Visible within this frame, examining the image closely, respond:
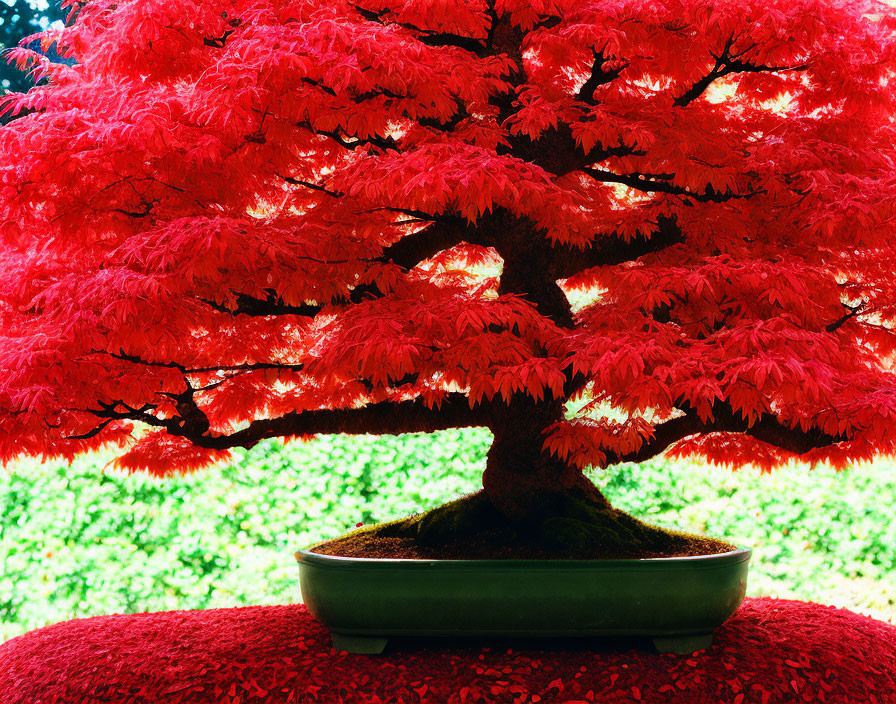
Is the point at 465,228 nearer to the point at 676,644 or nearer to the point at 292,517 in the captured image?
the point at 676,644

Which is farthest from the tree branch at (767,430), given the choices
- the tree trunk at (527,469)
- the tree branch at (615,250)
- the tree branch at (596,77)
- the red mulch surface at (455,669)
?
the tree branch at (596,77)

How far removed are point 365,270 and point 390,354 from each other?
49 centimetres

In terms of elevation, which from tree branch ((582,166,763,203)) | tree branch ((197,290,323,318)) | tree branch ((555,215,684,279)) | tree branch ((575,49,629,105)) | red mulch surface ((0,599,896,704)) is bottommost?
red mulch surface ((0,599,896,704))

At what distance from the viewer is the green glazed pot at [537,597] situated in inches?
105

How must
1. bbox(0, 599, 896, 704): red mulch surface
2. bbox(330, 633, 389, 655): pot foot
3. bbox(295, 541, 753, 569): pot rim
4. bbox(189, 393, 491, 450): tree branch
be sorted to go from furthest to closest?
bbox(189, 393, 491, 450): tree branch, bbox(330, 633, 389, 655): pot foot, bbox(295, 541, 753, 569): pot rim, bbox(0, 599, 896, 704): red mulch surface

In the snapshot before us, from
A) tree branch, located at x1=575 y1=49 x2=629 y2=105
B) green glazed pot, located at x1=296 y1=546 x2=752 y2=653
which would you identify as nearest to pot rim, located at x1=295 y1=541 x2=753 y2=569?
green glazed pot, located at x1=296 y1=546 x2=752 y2=653

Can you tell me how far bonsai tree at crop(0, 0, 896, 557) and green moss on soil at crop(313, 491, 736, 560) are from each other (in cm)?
2

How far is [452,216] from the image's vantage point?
2.77 meters

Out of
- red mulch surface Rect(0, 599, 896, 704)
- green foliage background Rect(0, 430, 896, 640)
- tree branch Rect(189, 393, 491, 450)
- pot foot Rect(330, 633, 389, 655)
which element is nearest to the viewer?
red mulch surface Rect(0, 599, 896, 704)

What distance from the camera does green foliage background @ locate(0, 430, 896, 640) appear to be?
4949 mm

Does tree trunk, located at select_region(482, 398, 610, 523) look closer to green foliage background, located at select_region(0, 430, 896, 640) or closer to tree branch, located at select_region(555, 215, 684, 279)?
tree branch, located at select_region(555, 215, 684, 279)

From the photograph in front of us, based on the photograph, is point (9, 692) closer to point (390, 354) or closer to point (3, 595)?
point (390, 354)

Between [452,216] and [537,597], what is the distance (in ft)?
3.90

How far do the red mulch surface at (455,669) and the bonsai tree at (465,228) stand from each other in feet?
1.17
